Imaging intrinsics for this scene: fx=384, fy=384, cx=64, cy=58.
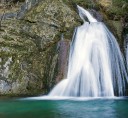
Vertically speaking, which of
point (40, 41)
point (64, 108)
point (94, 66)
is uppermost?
point (40, 41)

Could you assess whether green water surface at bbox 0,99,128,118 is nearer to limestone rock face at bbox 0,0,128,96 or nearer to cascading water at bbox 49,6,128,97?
cascading water at bbox 49,6,128,97

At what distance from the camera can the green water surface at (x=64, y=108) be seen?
36.4 ft

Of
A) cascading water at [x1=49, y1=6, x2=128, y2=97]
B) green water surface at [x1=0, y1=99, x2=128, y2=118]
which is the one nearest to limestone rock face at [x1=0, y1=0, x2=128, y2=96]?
cascading water at [x1=49, y1=6, x2=128, y2=97]

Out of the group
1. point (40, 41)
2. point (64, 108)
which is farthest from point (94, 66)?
point (64, 108)

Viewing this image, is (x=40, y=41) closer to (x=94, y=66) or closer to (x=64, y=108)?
(x=94, y=66)

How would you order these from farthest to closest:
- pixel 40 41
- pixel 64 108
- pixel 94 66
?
pixel 40 41, pixel 94 66, pixel 64 108

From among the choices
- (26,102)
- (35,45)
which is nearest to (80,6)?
(35,45)

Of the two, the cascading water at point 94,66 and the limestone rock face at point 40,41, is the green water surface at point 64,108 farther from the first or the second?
the limestone rock face at point 40,41

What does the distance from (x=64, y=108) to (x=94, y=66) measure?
4423mm

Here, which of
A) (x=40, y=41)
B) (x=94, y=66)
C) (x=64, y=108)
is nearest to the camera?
(x=64, y=108)

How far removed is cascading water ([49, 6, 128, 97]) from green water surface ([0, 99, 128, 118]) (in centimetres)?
140

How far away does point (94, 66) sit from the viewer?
16609mm

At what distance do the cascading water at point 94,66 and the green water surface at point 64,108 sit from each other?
4.60ft

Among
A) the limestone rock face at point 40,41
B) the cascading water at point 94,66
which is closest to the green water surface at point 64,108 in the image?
the cascading water at point 94,66
